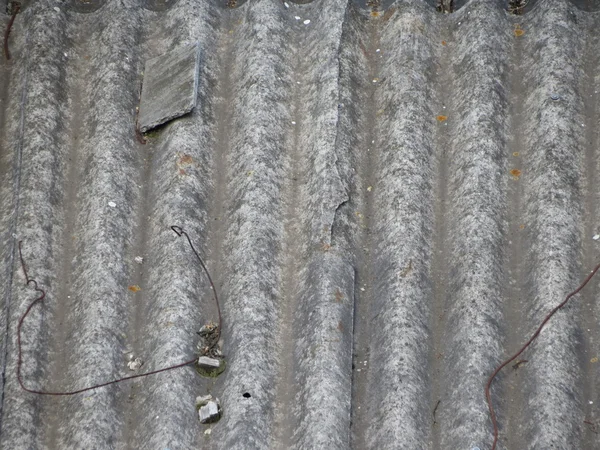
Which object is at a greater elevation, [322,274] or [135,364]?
[322,274]

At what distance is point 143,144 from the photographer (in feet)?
15.6

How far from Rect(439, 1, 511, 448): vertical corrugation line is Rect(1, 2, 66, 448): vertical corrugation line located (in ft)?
5.47

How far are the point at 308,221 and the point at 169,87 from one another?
1.01 metres

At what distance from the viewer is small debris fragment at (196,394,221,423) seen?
3.95 meters

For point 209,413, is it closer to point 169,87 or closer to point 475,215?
point 475,215

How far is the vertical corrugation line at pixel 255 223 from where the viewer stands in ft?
13.1

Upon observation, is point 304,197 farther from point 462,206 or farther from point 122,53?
point 122,53

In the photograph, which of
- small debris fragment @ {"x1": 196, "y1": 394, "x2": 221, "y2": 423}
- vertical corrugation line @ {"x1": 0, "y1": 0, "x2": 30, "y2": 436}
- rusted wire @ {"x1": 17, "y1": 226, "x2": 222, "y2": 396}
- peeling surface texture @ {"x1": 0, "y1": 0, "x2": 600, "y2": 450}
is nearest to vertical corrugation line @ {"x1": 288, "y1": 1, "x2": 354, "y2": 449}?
peeling surface texture @ {"x1": 0, "y1": 0, "x2": 600, "y2": 450}

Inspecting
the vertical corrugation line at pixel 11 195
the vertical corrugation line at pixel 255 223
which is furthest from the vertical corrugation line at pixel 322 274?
the vertical corrugation line at pixel 11 195

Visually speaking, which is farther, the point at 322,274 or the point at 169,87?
the point at 169,87

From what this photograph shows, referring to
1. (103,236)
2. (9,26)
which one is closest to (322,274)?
(103,236)

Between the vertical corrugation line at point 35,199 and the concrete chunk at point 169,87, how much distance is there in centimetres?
42

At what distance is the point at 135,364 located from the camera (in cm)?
413

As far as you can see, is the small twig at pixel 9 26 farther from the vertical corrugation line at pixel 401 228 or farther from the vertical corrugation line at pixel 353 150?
the vertical corrugation line at pixel 401 228
